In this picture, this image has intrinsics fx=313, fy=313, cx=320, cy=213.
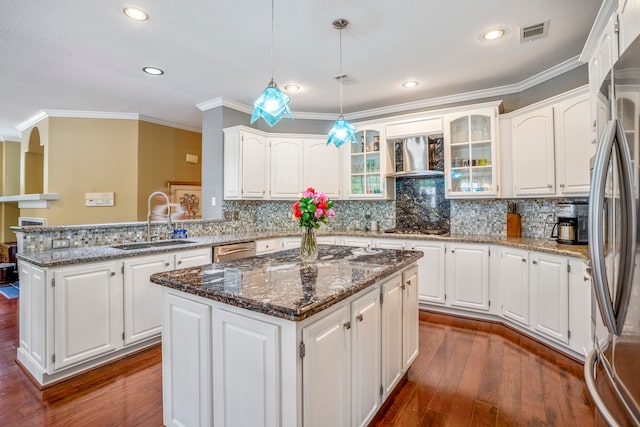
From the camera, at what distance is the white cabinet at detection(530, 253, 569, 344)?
2.62 metres

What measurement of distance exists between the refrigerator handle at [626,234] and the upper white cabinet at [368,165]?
3396 mm

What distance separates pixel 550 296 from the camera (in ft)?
9.00

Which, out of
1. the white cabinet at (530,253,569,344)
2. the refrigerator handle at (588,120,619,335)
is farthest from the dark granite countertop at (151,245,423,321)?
the white cabinet at (530,253,569,344)

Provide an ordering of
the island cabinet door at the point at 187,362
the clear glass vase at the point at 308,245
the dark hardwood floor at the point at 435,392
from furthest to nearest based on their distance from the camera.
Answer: the clear glass vase at the point at 308,245 → the dark hardwood floor at the point at 435,392 → the island cabinet door at the point at 187,362

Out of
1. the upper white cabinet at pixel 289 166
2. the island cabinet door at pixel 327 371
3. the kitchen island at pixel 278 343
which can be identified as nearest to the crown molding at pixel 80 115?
the upper white cabinet at pixel 289 166

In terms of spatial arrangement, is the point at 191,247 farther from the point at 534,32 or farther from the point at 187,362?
the point at 534,32

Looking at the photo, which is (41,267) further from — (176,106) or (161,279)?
(176,106)

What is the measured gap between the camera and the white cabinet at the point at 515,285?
9.78 feet

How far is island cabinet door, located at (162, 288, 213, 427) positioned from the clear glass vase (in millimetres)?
796

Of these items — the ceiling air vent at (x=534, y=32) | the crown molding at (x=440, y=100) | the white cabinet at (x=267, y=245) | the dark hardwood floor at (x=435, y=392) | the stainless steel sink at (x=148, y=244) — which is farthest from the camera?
the white cabinet at (x=267, y=245)

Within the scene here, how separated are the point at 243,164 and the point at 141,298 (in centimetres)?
203

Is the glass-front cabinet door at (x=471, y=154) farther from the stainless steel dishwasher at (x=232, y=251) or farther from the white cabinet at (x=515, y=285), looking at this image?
the stainless steel dishwasher at (x=232, y=251)

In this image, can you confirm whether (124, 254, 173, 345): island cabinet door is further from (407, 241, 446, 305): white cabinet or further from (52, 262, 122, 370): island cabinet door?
(407, 241, 446, 305): white cabinet

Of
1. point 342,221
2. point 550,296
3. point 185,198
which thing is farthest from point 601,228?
point 185,198
